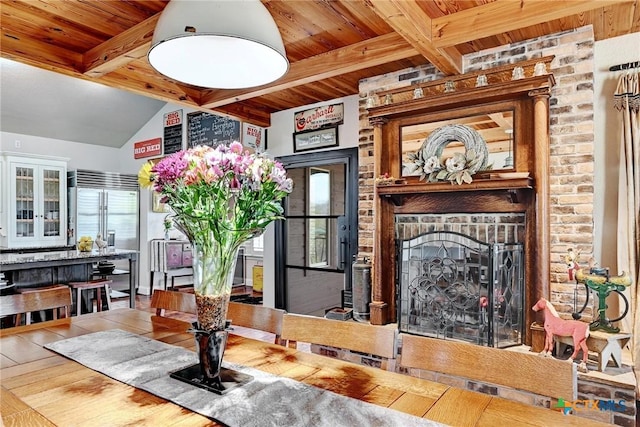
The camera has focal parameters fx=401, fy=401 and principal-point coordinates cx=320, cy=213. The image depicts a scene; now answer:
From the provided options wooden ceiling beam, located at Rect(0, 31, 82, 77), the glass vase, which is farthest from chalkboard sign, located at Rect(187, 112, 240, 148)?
the glass vase

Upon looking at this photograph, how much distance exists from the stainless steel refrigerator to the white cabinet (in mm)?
161

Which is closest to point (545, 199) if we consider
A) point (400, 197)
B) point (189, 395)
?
point (400, 197)

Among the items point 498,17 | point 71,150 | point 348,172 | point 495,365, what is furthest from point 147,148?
point 495,365

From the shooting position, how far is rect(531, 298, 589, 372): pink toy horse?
6.83 feet

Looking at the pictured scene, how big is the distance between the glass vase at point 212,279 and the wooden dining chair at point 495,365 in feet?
2.01

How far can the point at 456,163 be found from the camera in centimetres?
267

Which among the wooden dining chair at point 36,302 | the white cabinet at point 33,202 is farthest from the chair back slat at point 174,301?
the white cabinet at point 33,202

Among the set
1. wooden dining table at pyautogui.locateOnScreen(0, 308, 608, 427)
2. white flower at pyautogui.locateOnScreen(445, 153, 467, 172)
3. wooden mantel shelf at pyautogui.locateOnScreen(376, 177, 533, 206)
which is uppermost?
white flower at pyautogui.locateOnScreen(445, 153, 467, 172)

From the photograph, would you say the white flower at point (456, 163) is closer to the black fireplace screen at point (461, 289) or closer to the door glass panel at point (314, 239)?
the black fireplace screen at point (461, 289)

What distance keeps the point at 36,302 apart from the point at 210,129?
Result: 4283 millimetres

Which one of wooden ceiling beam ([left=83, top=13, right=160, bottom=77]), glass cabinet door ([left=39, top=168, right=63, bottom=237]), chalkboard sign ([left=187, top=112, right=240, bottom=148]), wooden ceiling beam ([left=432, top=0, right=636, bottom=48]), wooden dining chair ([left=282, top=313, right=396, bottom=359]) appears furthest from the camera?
glass cabinet door ([left=39, top=168, right=63, bottom=237])

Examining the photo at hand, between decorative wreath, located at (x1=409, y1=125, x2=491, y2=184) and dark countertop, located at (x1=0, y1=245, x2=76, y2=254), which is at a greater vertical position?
decorative wreath, located at (x1=409, y1=125, x2=491, y2=184)

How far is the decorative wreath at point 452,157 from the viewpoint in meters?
2.64

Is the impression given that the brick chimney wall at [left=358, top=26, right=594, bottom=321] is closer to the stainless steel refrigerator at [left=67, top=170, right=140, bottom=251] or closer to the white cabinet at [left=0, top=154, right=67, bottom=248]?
the stainless steel refrigerator at [left=67, top=170, right=140, bottom=251]
